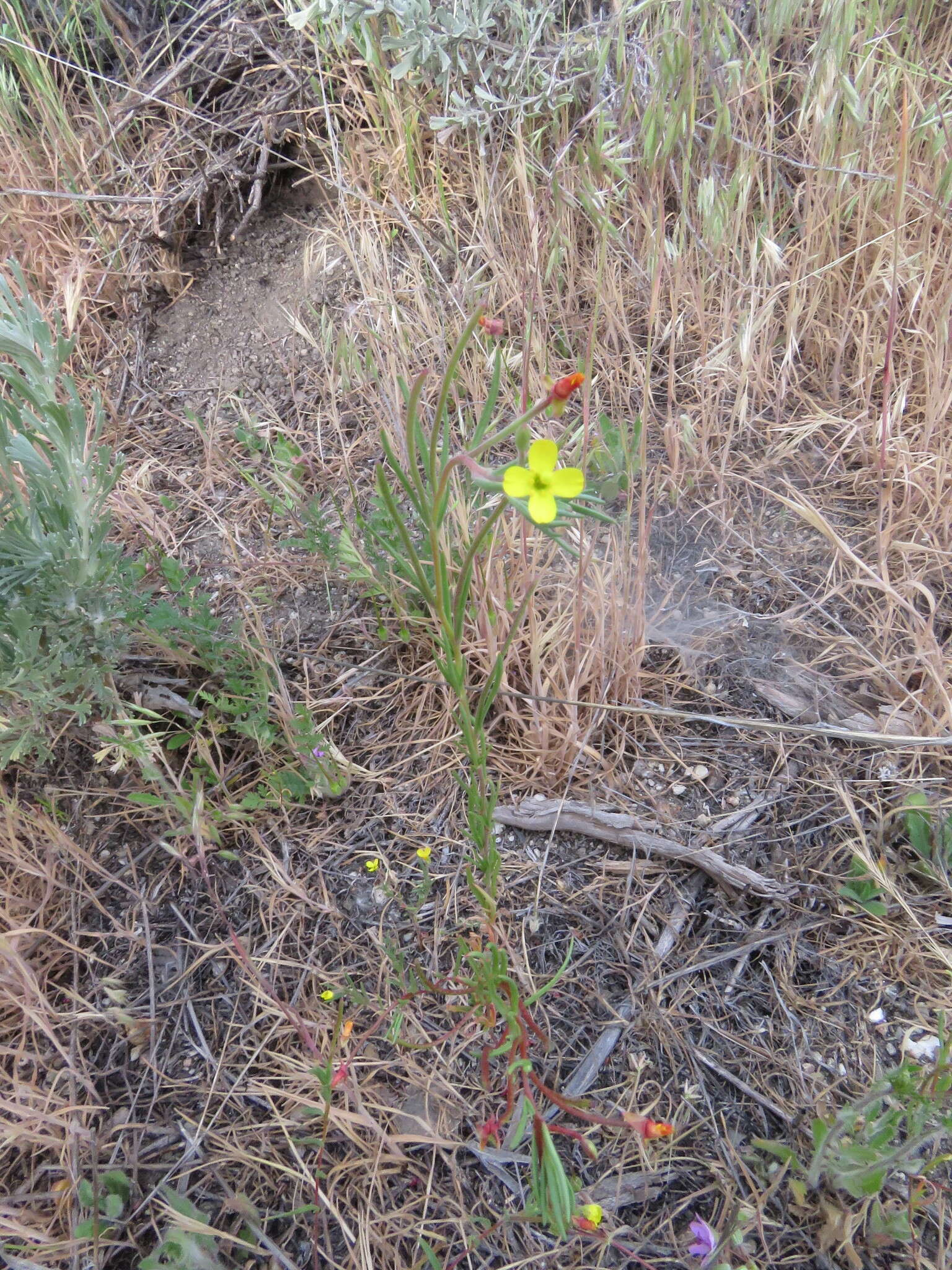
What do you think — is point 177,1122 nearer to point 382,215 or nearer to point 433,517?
point 433,517

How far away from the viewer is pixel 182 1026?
1275mm

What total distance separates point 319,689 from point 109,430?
3.35ft

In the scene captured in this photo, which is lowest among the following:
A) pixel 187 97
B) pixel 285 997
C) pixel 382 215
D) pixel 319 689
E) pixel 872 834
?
pixel 872 834

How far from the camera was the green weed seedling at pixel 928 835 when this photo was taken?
1303 mm

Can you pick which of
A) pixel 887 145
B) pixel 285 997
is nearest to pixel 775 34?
pixel 887 145

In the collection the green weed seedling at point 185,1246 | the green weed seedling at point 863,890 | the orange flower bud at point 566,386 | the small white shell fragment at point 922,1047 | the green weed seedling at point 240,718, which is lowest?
the small white shell fragment at point 922,1047

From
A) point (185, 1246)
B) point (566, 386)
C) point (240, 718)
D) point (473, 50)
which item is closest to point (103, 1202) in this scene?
point (185, 1246)

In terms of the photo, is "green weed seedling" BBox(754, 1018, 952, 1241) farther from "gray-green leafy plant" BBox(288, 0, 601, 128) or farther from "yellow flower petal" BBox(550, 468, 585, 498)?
"gray-green leafy plant" BBox(288, 0, 601, 128)

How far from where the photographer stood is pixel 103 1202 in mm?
1117

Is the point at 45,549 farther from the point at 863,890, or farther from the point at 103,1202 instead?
the point at 863,890

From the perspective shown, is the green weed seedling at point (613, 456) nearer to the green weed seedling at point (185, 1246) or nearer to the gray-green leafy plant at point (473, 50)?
the gray-green leafy plant at point (473, 50)

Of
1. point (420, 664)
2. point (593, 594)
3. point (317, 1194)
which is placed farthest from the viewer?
point (420, 664)

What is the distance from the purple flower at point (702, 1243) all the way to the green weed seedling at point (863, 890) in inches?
20.8

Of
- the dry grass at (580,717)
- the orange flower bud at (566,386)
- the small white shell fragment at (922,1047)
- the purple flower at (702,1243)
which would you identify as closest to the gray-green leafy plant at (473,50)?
the dry grass at (580,717)
